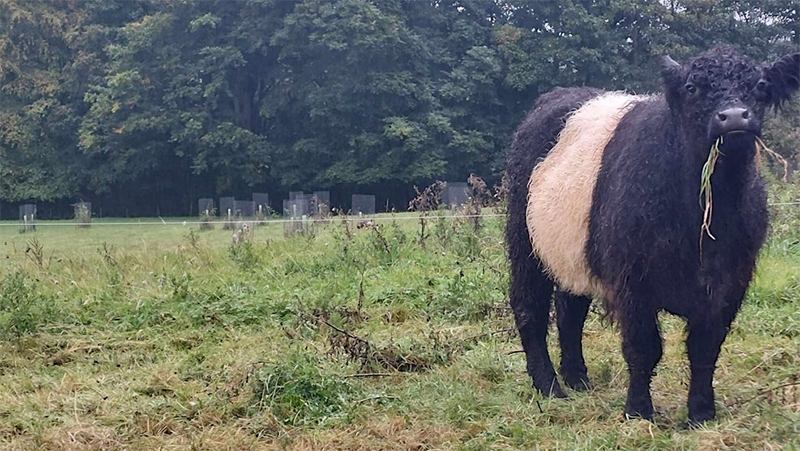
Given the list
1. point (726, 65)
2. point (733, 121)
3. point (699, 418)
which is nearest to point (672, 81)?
point (726, 65)

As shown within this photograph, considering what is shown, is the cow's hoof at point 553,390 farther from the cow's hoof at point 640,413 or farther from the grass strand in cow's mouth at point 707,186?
the grass strand in cow's mouth at point 707,186

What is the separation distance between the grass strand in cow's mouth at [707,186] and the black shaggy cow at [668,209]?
0.08 feet

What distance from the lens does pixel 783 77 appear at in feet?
12.5

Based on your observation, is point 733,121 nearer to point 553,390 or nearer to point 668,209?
point 668,209

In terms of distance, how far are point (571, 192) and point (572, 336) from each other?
1.14 m

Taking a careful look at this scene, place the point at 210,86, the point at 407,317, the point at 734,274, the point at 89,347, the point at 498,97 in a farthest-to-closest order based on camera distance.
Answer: the point at 210,86, the point at 498,97, the point at 407,317, the point at 89,347, the point at 734,274

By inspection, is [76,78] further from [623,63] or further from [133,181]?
[623,63]

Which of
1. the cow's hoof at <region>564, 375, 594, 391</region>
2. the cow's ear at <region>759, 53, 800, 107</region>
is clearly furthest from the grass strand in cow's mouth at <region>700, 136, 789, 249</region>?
the cow's hoof at <region>564, 375, 594, 391</region>

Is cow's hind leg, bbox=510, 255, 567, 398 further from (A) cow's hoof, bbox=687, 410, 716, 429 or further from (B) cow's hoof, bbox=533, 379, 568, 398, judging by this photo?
(A) cow's hoof, bbox=687, 410, 716, 429

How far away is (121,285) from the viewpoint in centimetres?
812

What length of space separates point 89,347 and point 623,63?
15.7 meters

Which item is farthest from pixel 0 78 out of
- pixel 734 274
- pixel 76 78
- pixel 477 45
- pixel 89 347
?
pixel 734 274

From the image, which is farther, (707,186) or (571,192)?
(571,192)

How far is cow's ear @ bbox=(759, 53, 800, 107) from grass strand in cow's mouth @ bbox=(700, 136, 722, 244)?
1.36 feet
